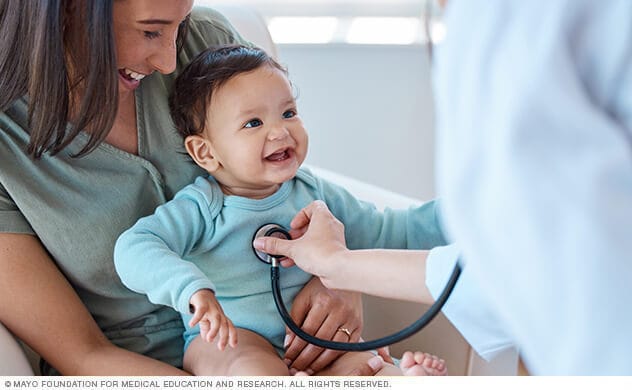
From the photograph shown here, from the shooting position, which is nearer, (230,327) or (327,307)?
(230,327)

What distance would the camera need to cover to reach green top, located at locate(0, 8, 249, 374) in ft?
4.08

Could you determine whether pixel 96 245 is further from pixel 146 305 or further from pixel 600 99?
pixel 600 99

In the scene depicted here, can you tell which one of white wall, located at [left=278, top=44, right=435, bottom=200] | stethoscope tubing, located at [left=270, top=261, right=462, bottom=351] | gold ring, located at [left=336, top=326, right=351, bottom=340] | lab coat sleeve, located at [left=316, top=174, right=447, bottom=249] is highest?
stethoscope tubing, located at [left=270, top=261, right=462, bottom=351]

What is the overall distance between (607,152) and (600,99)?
47 millimetres

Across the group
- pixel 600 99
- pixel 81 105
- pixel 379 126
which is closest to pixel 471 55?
pixel 600 99

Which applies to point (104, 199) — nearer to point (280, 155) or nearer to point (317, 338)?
point (280, 155)

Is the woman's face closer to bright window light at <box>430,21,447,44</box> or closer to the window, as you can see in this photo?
bright window light at <box>430,21,447,44</box>

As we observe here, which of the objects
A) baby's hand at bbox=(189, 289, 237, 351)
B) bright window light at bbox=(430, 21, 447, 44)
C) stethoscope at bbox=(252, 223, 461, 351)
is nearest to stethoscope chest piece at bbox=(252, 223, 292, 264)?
stethoscope at bbox=(252, 223, 461, 351)

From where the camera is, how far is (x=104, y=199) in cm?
130

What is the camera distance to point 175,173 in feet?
4.56

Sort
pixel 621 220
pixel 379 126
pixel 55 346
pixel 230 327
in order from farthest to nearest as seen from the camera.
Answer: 1. pixel 379 126
2. pixel 55 346
3. pixel 230 327
4. pixel 621 220

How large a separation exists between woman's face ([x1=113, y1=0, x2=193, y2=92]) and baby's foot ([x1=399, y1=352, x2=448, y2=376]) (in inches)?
20.9

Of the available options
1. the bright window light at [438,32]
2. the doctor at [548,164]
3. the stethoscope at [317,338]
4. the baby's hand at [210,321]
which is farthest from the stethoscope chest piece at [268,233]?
the doctor at [548,164]

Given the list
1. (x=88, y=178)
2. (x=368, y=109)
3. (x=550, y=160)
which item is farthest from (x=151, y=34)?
(x=368, y=109)
